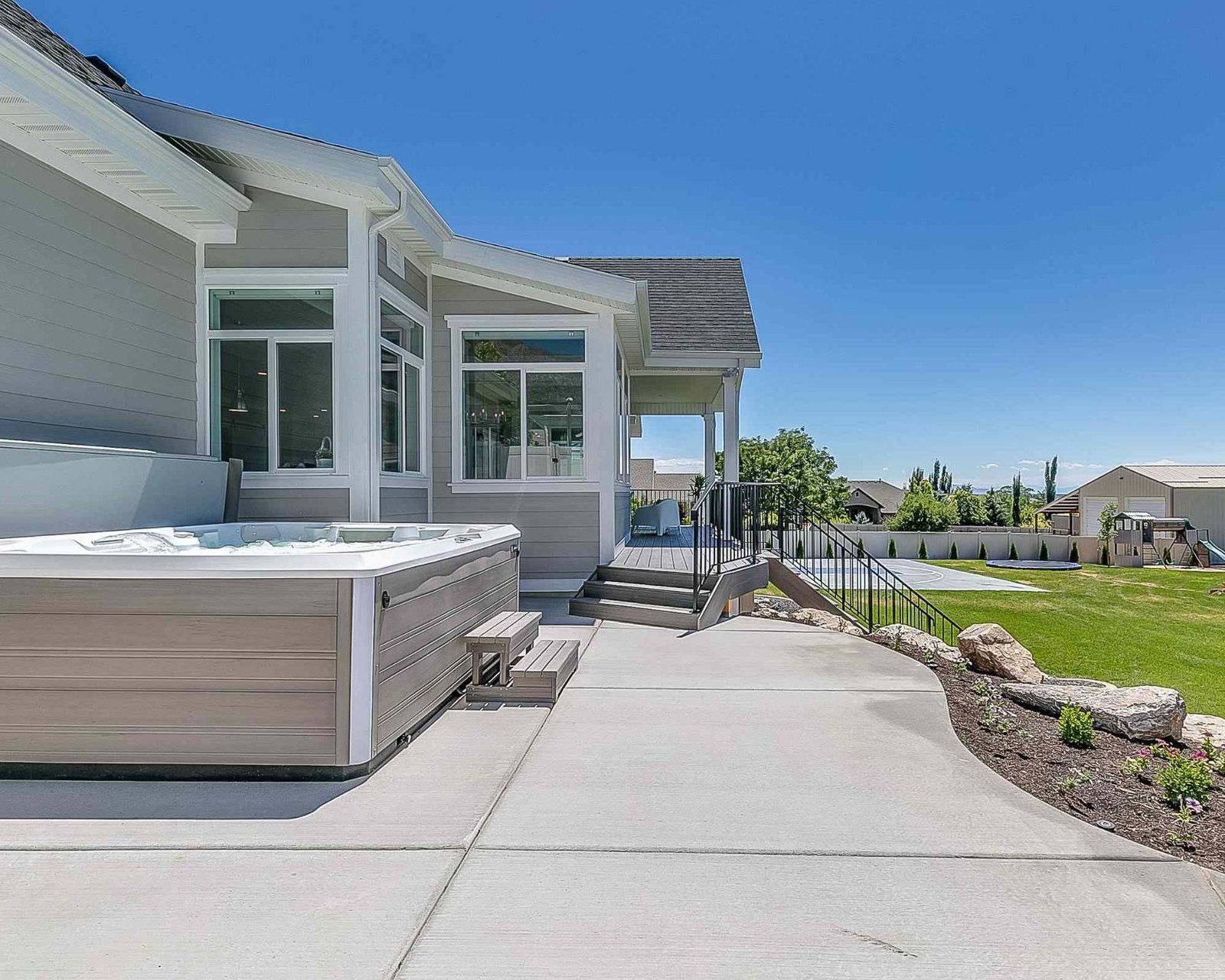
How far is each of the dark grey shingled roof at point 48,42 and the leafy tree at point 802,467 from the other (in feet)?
92.7

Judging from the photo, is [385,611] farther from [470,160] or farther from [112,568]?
[470,160]

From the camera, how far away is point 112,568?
2.69 metres

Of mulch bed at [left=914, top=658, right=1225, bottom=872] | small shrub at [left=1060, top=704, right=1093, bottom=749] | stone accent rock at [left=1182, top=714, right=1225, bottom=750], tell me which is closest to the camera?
mulch bed at [left=914, top=658, right=1225, bottom=872]

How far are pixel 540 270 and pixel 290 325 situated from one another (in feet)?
→ 7.63

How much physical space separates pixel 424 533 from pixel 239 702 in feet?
8.64

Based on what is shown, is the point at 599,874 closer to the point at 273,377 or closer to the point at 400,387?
the point at 273,377

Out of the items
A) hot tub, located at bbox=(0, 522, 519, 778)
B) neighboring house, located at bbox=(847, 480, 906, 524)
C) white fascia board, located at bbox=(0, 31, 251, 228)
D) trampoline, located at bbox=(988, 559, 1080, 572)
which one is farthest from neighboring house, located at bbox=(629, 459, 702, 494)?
hot tub, located at bbox=(0, 522, 519, 778)

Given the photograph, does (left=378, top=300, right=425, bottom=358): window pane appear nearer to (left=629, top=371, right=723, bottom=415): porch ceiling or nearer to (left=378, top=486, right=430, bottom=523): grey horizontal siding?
(left=378, top=486, right=430, bottom=523): grey horizontal siding

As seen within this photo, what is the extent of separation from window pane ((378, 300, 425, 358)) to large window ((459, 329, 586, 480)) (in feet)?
1.50

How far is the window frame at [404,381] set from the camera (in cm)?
582

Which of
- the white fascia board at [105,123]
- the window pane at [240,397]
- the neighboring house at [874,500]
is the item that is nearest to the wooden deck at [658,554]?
the window pane at [240,397]

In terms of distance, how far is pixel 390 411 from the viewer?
6.09 meters

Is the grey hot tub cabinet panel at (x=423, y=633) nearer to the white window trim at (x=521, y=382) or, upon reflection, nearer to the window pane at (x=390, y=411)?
the window pane at (x=390, y=411)

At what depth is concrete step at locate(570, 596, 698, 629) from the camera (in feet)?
20.3
